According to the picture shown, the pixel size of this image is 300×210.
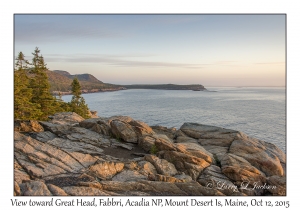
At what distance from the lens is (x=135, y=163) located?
51.2 feet

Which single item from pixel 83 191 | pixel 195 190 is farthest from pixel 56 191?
pixel 195 190

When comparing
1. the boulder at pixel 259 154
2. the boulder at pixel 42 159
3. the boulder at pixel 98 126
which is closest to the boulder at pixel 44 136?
the boulder at pixel 42 159

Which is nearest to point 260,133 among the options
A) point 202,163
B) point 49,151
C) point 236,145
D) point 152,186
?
A: point 236,145

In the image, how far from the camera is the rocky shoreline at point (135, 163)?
483 inches

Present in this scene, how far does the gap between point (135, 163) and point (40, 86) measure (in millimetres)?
26480

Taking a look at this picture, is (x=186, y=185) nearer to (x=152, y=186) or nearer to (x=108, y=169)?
(x=152, y=186)

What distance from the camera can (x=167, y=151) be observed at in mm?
17406

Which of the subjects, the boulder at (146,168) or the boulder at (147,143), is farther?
the boulder at (147,143)

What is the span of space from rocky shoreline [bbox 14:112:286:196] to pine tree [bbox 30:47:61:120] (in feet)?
47.8

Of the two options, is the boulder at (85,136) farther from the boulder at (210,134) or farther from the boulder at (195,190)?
the boulder at (195,190)

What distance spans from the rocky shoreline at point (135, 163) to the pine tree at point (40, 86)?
14569 mm

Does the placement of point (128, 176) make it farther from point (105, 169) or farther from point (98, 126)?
point (98, 126)

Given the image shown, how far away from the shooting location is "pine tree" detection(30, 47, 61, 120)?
115 ft

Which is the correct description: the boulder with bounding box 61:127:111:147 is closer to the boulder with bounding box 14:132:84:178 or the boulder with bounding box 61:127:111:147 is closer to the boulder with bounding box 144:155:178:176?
the boulder with bounding box 14:132:84:178
